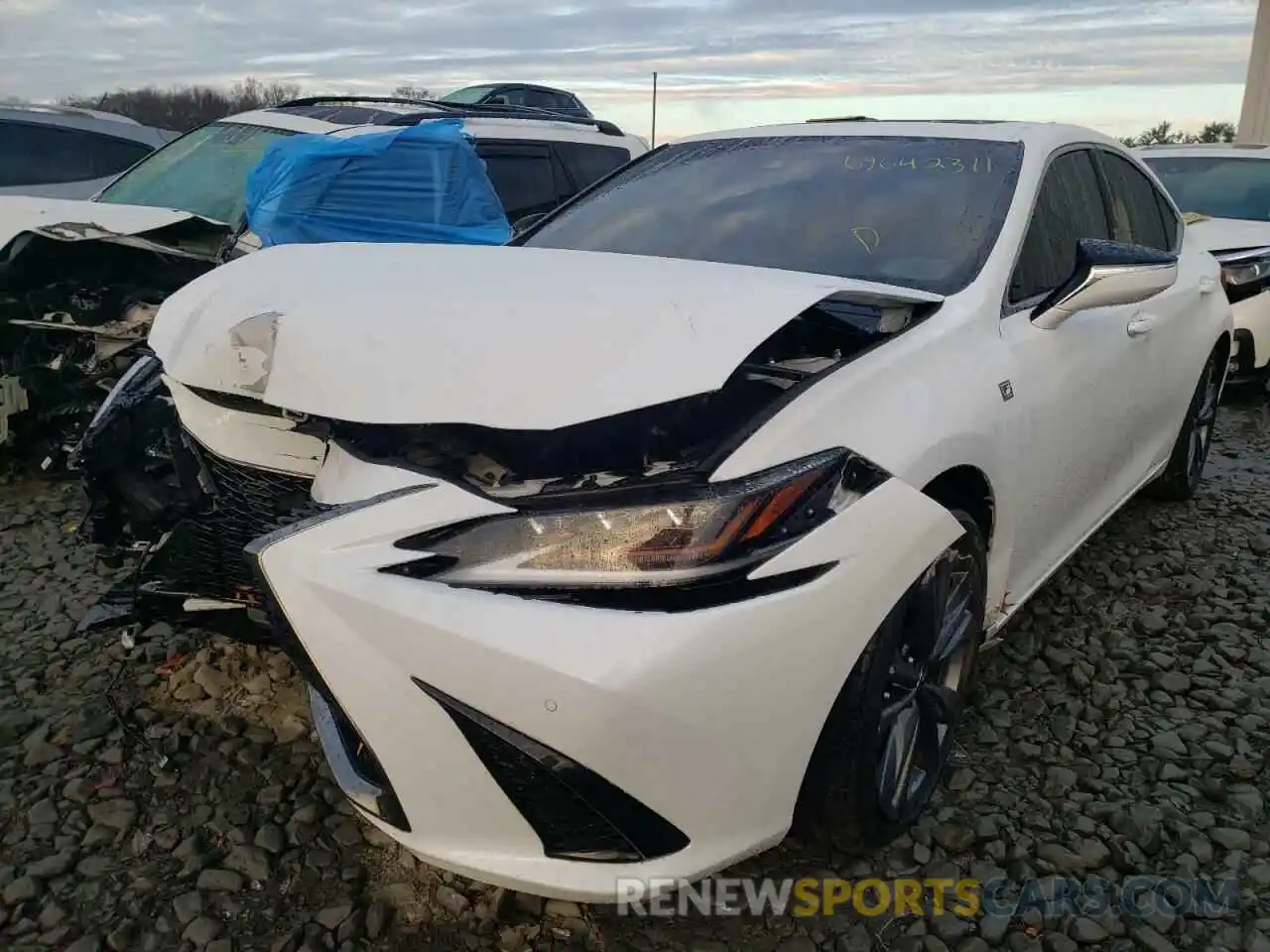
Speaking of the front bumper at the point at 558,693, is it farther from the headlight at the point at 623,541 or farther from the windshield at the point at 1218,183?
the windshield at the point at 1218,183

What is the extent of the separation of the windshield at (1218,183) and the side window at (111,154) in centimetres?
795

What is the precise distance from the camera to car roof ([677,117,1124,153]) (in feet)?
9.78

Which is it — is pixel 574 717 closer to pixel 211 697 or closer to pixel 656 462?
pixel 656 462

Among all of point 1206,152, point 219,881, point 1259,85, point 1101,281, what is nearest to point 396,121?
point 1101,281

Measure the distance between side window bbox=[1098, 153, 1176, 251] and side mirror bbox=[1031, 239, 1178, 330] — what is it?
913 millimetres

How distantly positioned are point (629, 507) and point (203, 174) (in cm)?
493

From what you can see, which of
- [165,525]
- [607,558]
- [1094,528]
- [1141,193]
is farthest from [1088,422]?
[165,525]

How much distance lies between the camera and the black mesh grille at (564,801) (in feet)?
5.08

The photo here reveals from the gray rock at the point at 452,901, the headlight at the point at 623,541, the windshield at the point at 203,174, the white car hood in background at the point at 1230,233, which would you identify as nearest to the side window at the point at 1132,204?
the headlight at the point at 623,541

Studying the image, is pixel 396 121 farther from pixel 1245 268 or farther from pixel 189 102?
pixel 189 102

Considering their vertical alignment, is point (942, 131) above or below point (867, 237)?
above

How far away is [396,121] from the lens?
5.43 m

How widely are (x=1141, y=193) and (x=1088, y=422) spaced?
4.50ft

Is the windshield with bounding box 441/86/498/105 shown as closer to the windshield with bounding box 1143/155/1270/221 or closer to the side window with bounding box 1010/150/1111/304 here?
the windshield with bounding box 1143/155/1270/221
